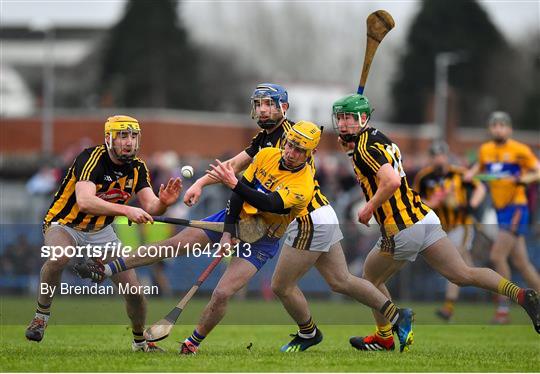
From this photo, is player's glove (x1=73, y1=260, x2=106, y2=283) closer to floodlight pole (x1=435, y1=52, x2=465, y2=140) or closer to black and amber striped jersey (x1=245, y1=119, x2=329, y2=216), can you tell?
black and amber striped jersey (x1=245, y1=119, x2=329, y2=216)

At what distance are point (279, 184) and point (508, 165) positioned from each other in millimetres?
5802

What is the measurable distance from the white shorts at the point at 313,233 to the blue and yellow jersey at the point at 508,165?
5256 mm

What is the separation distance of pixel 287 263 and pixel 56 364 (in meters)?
2.13

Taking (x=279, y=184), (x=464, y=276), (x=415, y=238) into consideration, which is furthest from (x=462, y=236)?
(x=279, y=184)

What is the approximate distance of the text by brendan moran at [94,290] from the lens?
30.7 feet

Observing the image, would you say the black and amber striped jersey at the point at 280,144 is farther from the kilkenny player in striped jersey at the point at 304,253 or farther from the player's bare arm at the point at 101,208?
the player's bare arm at the point at 101,208

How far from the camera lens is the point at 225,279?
9117 mm

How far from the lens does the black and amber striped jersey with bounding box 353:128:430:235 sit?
9258 millimetres

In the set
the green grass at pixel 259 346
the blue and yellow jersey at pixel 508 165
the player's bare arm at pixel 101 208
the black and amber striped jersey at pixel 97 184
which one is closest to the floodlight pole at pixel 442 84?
the blue and yellow jersey at pixel 508 165

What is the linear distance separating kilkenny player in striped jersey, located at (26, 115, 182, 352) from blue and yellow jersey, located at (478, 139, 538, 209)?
19.6 feet

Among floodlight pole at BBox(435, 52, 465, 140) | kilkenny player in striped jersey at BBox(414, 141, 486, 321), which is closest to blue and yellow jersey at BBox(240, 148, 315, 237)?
kilkenny player in striped jersey at BBox(414, 141, 486, 321)

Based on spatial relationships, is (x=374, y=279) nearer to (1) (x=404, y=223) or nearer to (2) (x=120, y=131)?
(1) (x=404, y=223)

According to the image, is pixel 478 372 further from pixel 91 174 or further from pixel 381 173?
pixel 91 174

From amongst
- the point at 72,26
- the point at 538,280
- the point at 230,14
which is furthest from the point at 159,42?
the point at 538,280
